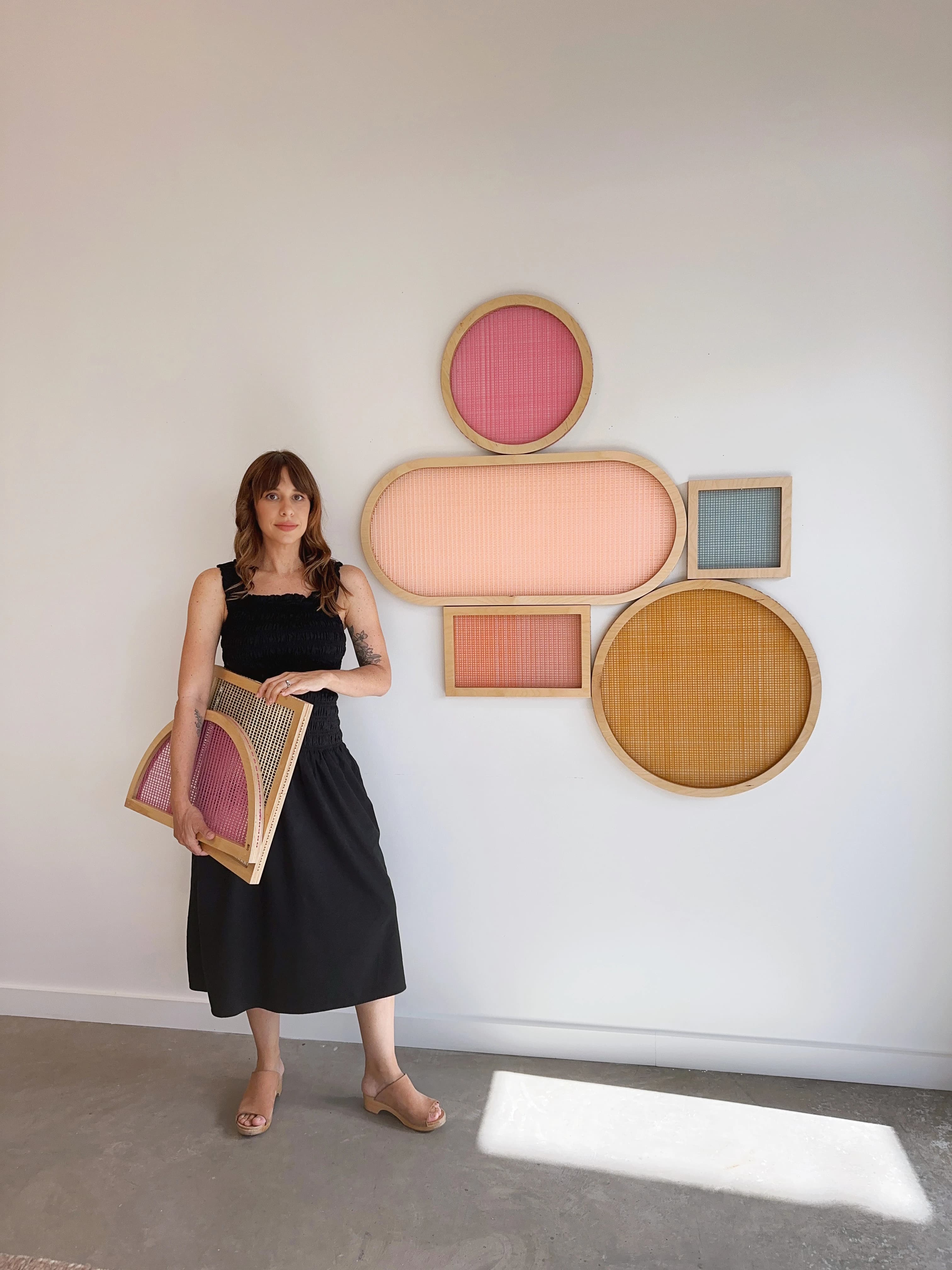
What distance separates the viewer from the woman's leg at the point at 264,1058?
6.54 ft

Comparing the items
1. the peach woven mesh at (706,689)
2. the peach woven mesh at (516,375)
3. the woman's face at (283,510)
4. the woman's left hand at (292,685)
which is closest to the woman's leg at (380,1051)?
the woman's left hand at (292,685)

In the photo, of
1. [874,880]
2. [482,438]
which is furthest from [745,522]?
[874,880]

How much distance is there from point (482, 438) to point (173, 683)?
1.07m

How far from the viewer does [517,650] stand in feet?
7.14

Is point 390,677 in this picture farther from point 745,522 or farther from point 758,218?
point 758,218

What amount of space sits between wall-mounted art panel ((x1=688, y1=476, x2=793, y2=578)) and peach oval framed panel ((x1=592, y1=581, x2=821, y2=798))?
0.18ft

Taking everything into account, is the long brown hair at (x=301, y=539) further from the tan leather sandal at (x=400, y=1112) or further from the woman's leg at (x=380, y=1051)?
the tan leather sandal at (x=400, y=1112)

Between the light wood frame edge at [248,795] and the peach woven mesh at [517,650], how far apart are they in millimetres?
600

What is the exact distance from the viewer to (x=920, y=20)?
193cm

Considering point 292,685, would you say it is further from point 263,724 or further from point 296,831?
point 296,831

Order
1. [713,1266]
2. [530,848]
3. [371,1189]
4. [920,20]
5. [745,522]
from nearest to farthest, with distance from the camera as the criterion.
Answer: [713,1266] < [371,1189] < [920,20] < [745,522] < [530,848]

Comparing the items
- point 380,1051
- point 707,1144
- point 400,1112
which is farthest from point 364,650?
point 707,1144

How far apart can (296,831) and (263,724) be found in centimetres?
27

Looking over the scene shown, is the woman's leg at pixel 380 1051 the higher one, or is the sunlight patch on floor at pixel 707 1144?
the woman's leg at pixel 380 1051
